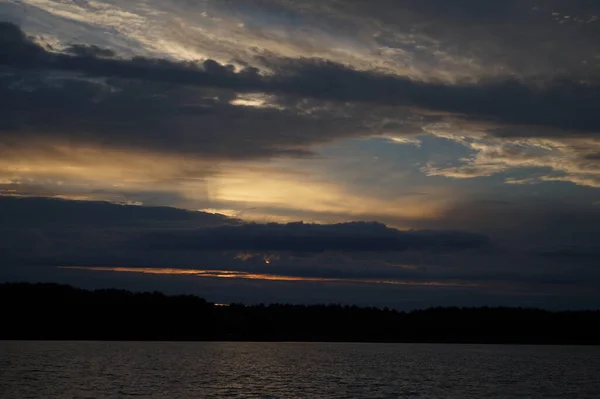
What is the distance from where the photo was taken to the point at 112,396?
62656 mm

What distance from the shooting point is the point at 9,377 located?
255 ft

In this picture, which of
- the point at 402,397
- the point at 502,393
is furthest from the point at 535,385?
the point at 402,397

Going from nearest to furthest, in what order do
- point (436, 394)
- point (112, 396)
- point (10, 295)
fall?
point (112, 396) → point (436, 394) → point (10, 295)

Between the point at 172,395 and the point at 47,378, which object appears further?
the point at 47,378

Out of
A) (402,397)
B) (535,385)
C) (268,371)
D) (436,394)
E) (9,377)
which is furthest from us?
(268,371)

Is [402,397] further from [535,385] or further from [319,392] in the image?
[535,385]

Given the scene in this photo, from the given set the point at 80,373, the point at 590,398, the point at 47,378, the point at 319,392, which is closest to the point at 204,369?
the point at 80,373

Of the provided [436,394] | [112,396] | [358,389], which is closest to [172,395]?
[112,396]

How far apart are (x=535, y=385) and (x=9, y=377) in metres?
58.3

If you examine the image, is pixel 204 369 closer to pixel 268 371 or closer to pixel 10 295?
pixel 268 371

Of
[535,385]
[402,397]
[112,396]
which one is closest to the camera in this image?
[112,396]

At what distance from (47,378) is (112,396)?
61.9 ft

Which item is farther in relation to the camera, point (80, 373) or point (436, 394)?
point (80, 373)

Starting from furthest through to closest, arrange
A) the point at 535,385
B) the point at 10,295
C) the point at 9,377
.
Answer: the point at 10,295 → the point at 535,385 → the point at 9,377
